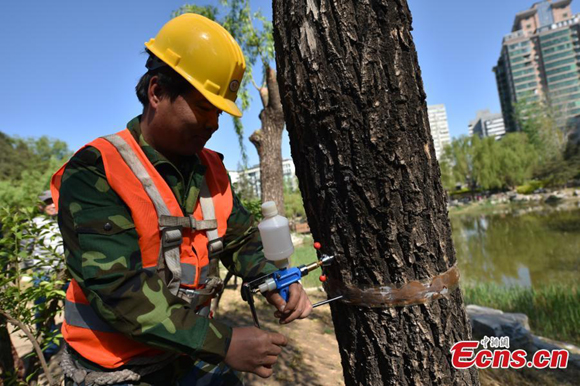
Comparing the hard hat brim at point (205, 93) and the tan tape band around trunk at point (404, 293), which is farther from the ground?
the hard hat brim at point (205, 93)

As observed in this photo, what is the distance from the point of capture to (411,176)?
1.34 metres

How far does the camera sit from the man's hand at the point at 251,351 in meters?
1.20

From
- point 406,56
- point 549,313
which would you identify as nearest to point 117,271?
point 406,56

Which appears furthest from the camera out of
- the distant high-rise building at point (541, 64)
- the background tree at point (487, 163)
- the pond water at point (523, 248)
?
the distant high-rise building at point (541, 64)

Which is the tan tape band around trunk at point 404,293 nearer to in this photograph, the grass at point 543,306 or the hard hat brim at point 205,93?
the hard hat brim at point 205,93

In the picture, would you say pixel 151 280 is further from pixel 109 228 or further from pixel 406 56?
pixel 406 56

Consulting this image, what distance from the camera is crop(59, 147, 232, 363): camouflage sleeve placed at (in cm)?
111

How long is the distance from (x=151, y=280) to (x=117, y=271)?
0.11m

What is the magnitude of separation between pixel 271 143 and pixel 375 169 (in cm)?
625

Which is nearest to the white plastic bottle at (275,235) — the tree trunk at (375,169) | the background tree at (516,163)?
the tree trunk at (375,169)

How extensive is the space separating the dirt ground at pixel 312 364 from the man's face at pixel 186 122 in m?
2.70

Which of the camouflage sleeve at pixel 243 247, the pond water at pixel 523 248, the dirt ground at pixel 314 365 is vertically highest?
the camouflage sleeve at pixel 243 247

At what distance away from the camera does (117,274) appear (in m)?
1.11

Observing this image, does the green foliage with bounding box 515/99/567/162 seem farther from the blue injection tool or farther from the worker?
the worker
